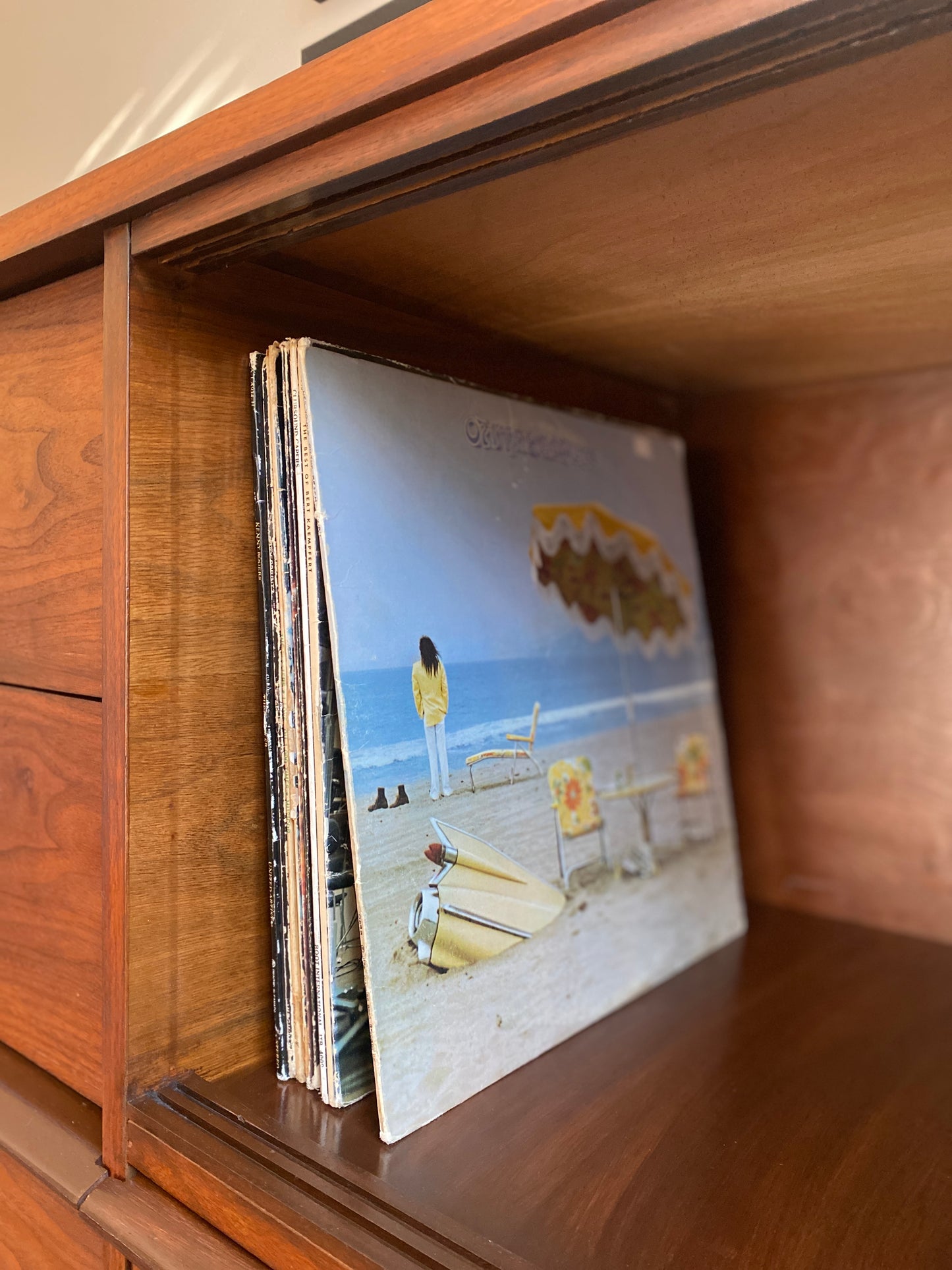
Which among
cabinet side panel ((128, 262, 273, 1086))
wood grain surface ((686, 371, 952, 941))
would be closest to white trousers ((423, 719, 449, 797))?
cabinet side panel ((128, 262, 273, 1086))

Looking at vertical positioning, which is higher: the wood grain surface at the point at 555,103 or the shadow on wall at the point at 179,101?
the shadow on wall at the point at 179,101

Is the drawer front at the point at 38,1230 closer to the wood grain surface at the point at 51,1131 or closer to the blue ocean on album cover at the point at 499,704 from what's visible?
the wood grain surface at the point at 51,1131

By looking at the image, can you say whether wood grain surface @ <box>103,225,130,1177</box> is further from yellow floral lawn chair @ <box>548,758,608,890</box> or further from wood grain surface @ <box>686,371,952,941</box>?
wood grain surface @ <box>686,371,952,941</box>

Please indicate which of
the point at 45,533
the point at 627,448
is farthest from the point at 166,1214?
the point at 627,448

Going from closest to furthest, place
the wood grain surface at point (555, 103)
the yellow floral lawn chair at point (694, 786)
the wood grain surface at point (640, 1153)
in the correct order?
the wood grain surface at point (555, 103)
the wood grain surface at point (640, 1153)
the yellow floral lawn chair at point (694, 786)

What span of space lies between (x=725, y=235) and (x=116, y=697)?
1.44ft

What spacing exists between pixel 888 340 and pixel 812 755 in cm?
44

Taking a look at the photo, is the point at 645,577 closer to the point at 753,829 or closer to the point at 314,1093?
the point at 753,829

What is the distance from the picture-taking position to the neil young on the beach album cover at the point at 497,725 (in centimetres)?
58

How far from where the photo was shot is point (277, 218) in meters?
0.49

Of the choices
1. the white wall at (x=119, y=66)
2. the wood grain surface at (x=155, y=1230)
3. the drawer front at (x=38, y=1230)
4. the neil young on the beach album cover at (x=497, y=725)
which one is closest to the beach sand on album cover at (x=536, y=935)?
the neil young on the beach album cover at (x=497, y=725)

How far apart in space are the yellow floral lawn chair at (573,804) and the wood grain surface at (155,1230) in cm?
33

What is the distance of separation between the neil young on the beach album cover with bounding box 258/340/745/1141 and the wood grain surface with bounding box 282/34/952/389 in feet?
0.28

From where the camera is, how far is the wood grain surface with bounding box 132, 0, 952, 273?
338 millimetres
